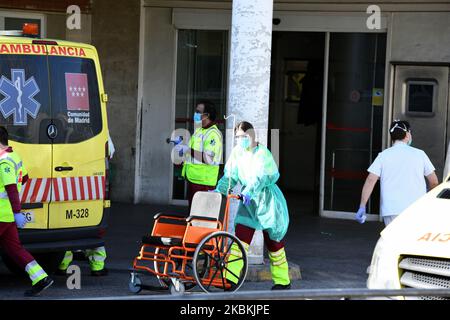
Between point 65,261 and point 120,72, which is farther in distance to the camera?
point 120,72

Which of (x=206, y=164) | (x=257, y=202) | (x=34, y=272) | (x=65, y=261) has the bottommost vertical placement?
(x=65, y=261)

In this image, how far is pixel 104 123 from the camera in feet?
29.8

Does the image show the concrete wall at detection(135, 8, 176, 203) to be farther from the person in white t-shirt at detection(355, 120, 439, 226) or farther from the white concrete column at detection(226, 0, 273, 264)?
the person in white t-shirt at detection(355, 120, 439, 226)

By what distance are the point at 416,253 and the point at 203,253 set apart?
326cm

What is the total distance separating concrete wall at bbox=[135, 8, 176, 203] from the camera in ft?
48.1

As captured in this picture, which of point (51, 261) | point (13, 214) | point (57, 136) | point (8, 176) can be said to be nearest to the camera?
point (8, 176)

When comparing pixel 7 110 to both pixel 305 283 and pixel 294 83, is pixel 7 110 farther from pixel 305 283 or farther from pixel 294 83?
pixel 294 83

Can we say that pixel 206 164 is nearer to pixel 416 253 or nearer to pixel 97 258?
pixel 97 258

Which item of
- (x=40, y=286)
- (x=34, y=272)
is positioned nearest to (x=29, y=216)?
(x=34, y=272)

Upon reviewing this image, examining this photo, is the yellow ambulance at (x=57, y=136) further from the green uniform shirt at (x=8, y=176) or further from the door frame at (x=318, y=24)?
the door frame at (x=318, y=24)

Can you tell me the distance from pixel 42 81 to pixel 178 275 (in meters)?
2.26

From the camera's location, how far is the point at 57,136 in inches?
341
